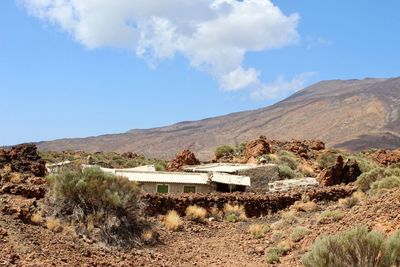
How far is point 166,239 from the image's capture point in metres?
18.4

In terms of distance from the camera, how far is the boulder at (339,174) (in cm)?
3067

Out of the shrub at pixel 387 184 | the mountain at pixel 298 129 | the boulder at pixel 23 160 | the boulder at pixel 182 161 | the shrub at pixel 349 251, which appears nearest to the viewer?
the shrub at pixel 349 251

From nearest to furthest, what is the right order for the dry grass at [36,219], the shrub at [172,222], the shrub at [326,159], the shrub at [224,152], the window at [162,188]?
the dry grass at [36,219]
the shrub at [172,222]
the window at [162,188]
the shrub at [326,159]
the shrub at [224,152]

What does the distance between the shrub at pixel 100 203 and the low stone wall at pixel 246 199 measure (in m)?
2.59

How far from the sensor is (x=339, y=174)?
3153 centimetres

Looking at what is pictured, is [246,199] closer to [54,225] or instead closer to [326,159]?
[54,225]

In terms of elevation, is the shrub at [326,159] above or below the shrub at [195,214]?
above

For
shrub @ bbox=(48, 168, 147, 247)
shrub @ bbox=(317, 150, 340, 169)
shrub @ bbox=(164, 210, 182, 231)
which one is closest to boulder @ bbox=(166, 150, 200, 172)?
shrub @ bbox=(317, 150, 340, 169)

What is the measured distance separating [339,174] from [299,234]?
15.6 meters

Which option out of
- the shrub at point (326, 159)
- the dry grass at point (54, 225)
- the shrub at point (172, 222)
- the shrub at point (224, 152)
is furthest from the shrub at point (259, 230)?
the shrub at point (224, 152)

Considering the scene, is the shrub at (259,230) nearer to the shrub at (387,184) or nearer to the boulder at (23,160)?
the shrub at (387,184)

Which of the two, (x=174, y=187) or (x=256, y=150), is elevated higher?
(x=256, y=150)

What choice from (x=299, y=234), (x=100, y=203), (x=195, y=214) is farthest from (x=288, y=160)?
(x=100, y=203)

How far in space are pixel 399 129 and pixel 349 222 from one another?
99081 mm
